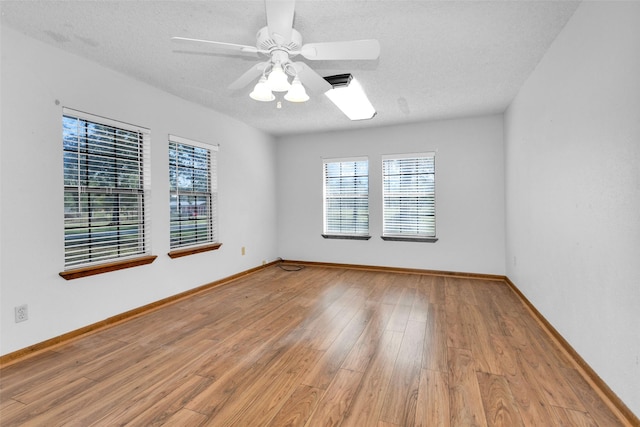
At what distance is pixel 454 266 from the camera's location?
4.88 m

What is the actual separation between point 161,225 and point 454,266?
4.31 metres

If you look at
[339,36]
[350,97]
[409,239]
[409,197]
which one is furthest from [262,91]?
[409,239]

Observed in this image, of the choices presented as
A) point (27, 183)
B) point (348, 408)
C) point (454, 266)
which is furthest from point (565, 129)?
point (27, 183)

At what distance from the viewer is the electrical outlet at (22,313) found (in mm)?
2328

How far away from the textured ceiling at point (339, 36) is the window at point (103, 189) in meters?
0.66

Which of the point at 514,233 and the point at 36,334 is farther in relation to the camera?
the point at 514,233

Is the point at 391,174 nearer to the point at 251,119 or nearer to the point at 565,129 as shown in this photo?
the point at 251,119

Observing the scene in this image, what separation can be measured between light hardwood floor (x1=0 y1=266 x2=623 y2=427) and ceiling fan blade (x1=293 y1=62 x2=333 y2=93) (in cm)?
214

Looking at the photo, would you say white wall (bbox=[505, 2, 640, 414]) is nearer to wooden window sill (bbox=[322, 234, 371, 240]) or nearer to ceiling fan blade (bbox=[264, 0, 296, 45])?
ceiling fan blade (bbox=[264, 0, 296, 45])

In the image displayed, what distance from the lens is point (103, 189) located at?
2930 mm

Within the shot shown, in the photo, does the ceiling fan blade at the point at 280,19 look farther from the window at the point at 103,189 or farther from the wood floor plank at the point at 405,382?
the wood floor plank at the point at 405,382

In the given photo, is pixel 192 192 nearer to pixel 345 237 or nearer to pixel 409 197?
pixel 345 237

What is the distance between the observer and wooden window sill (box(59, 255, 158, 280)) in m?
2.64

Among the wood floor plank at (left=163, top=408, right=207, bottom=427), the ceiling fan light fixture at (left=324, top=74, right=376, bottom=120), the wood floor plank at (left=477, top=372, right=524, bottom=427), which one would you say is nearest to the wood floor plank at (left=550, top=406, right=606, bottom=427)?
the wood floor plank at (left=477, top=372, right=524, bottom=427)
